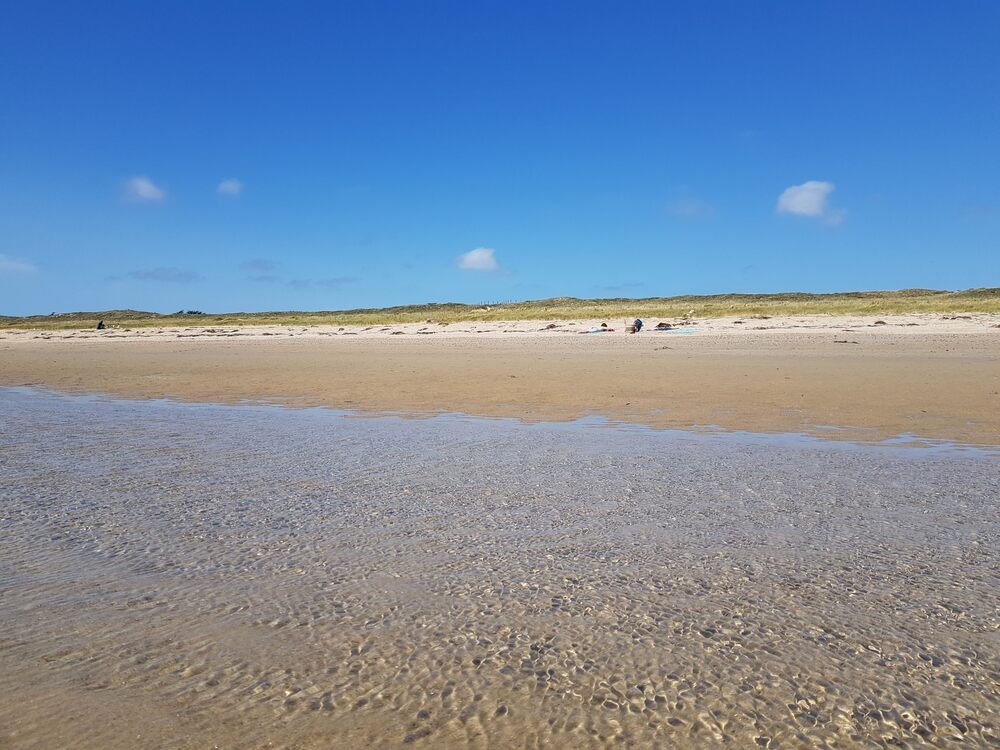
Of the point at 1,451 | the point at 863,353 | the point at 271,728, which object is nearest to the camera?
the point at 271,728

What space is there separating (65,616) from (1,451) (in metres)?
3.63

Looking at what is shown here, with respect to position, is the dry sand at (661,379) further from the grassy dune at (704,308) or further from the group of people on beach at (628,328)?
the grassy dune at (704,308)

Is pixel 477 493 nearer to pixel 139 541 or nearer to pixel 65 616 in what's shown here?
pixel 139 541

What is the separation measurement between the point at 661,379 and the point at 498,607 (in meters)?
8.79

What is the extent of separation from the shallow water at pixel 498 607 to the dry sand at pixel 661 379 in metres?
2.88

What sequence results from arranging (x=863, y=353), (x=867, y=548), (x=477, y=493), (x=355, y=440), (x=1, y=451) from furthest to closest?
(x=863, y=353)
(x=355, y=440)
(x=1, y=451)
(x=477, y=493)
(x=867, y=548)

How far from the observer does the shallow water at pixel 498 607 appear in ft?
5.66

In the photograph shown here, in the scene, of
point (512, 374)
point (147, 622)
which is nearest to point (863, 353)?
point (512, 374)

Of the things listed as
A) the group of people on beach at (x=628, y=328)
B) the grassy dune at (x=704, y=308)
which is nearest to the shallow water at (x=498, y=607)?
the group of people on beach at (x=628, y=328)

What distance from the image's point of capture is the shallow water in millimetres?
1725

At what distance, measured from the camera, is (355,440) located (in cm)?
572

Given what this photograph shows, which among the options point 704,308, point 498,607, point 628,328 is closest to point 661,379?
point 498,607

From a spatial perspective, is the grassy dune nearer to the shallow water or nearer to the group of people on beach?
the group of people on beach

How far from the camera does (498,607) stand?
2334mm
